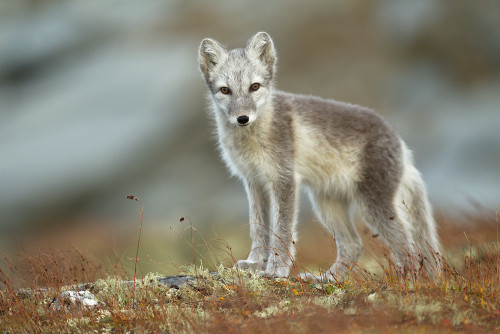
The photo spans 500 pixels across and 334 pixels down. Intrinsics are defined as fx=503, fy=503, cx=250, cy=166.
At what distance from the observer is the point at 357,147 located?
546cm

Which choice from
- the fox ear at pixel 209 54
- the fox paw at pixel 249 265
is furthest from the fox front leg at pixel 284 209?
the fox ear at pixel 209 54

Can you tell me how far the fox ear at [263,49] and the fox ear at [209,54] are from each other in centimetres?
29

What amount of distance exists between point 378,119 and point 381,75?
6.79m

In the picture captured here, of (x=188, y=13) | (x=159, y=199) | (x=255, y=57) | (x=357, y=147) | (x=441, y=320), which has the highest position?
(x=188, y=13)

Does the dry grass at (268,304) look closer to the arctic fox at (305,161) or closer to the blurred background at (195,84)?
the arctic fox at (305,161)

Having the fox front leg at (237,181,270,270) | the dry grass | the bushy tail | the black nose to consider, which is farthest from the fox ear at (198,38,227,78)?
the bushy tail

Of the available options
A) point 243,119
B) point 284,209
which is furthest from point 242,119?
point 284,209

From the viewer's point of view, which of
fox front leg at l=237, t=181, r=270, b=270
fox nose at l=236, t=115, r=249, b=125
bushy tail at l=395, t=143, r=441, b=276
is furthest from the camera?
bushy tail at l=395, t=143, r=441, b=276

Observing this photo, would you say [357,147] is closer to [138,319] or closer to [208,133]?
[138,319]

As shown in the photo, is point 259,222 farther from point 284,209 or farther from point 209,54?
point 209,54

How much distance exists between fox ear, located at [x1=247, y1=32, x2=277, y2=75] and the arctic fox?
1cm

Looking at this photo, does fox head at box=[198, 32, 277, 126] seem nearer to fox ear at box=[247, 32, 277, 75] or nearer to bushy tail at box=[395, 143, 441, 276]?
fox ear at box=[247, 32, 277, 75]

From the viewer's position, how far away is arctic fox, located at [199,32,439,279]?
4941 mm

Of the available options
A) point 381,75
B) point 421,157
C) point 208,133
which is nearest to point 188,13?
point 208,133
